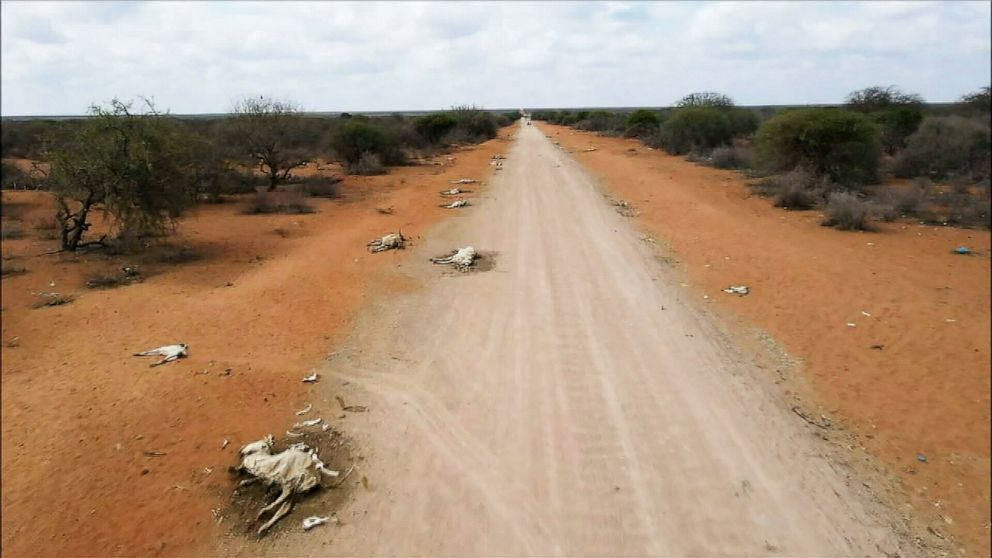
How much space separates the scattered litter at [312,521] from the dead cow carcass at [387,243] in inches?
342

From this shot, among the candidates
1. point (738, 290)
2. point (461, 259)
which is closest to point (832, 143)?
point (738, 290)

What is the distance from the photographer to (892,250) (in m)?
11.2

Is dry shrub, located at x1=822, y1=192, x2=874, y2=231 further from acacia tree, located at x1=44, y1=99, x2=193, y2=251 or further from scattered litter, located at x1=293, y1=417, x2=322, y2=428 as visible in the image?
acacia tree, located at x1=44, y1=99, x2=193, y2=251

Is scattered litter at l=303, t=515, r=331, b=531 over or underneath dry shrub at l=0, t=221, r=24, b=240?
underneath

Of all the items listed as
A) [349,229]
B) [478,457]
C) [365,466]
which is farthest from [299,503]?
[349,229]

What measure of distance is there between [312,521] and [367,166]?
24424mm

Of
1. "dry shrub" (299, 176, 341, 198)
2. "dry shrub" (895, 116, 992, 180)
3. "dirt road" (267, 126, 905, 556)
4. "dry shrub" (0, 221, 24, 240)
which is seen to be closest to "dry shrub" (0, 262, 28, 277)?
"dry shrub" (0, 221, 24, 240)

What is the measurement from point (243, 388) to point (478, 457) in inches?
131

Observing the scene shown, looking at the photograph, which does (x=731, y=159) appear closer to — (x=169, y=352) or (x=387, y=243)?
(x=387, y=243)

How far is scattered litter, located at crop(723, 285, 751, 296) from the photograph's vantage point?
31.4ft

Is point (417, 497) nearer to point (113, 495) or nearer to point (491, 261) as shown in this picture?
point (113, 495)

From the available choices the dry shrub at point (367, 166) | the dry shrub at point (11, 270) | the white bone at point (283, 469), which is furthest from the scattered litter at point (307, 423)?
the dry shrub at point (367, 166)

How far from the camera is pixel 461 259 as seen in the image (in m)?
11.6

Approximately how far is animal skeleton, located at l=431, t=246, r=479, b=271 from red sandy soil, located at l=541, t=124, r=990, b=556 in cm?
451
